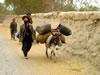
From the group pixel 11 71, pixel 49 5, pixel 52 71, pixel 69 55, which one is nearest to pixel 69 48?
pixel 69 55

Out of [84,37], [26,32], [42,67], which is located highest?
[26,32]

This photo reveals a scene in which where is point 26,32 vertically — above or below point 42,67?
above

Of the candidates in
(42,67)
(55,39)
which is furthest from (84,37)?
(42,67)

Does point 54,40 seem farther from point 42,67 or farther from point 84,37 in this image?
point 84,37

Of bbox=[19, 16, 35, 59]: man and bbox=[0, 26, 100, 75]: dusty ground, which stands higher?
bbox=[19, 16, 35, 59]: man

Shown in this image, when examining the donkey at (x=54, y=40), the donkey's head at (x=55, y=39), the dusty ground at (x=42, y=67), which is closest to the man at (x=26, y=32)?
the dusty ground at (x=42, y=67)

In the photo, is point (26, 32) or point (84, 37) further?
point (84, 37)

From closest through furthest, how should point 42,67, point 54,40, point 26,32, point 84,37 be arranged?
1. point 42,67
2. point 54,40
3. point 26,32
4. point 84,37

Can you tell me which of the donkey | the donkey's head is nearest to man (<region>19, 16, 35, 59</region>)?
the donkey

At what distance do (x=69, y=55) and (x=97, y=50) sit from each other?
2179mm

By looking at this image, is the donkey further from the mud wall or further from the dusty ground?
the mud wall

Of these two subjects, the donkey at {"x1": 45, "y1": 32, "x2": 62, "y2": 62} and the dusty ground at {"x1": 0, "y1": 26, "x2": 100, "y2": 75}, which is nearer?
the dusty ground at {"x1": 0, "y1": 26, "x2": 100, "y2": 75}

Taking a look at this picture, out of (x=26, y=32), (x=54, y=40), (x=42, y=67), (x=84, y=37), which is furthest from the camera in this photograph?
(x=84, y=37)

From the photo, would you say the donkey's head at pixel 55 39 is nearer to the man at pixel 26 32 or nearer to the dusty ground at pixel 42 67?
the dusty ground at pixel 42 67
